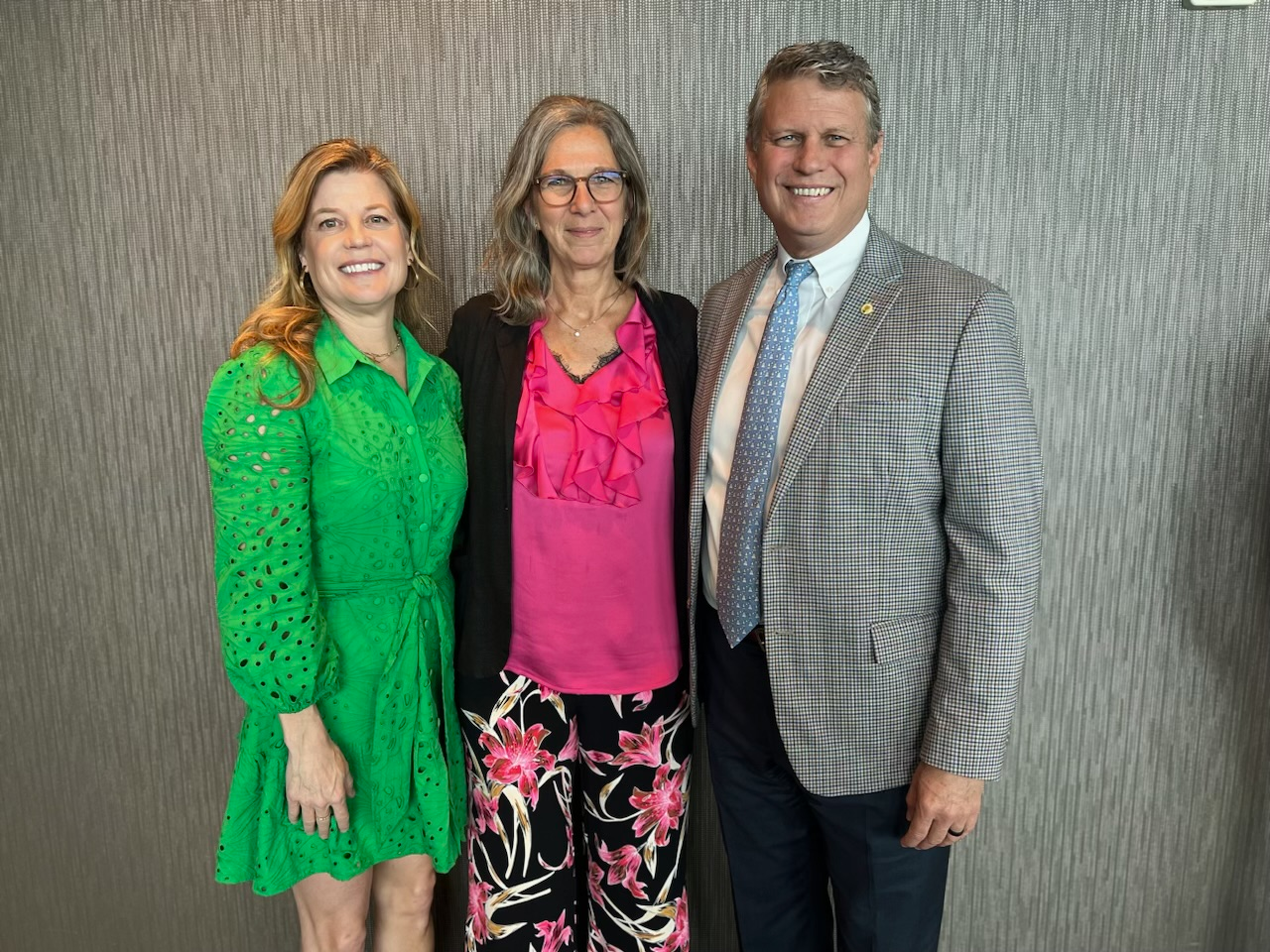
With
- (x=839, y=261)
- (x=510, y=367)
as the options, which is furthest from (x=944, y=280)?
(x=510, y=367)

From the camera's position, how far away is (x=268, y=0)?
2.13m

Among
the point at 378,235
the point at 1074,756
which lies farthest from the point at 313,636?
the point at 1074,756

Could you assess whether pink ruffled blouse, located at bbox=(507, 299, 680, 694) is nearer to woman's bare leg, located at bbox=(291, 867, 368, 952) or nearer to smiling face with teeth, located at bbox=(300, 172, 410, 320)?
smiling face with teeth, located at bbox=(300, 172, 410, 320)

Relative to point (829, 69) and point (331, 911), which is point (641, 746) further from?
point (829, 69)

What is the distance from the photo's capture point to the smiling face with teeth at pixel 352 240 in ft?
5.50

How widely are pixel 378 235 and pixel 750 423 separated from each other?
0.73 m

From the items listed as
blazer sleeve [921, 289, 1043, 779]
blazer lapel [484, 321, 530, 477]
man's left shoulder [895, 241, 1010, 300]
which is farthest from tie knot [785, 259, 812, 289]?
blazer lapel [484, 321, 530, 477]

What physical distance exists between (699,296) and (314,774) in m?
1.27

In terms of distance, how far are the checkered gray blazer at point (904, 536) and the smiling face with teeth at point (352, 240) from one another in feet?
2.53

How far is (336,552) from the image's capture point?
1687 millimetres

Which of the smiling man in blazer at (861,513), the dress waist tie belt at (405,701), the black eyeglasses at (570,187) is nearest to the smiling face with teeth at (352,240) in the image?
the black eyeglasses at (570,187)

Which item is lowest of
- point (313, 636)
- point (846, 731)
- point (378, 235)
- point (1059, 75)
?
point (846, 731)

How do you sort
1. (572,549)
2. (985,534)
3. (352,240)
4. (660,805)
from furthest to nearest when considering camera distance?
1. (660,805)
2. (572,549)
3. (352,240)
4. (985,534)

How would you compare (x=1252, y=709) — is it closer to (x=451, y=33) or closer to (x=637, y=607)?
(x=637, y=607)
